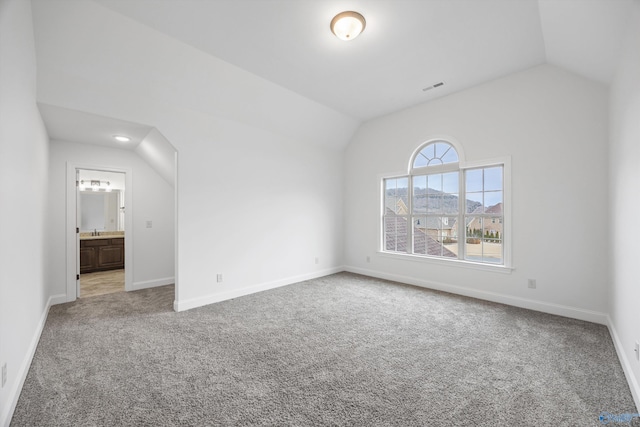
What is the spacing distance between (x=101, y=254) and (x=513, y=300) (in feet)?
25.2

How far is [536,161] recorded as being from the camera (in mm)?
3498

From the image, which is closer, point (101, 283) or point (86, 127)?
point (86, 127)

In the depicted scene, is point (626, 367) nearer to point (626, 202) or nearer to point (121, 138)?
point (626, 202)

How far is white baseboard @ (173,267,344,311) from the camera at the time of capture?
3.60m

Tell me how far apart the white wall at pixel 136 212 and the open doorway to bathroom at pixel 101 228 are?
865mm

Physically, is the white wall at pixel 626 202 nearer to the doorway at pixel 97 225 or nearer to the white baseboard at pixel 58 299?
the doorway at pixel 97 225

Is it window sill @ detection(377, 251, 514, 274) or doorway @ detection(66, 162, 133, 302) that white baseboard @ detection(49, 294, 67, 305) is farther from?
window sill @ detection(377, 251, 514, 274)

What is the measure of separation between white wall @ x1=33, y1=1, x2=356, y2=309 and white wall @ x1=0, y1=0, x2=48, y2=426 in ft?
1.17

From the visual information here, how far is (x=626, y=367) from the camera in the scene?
2.10m

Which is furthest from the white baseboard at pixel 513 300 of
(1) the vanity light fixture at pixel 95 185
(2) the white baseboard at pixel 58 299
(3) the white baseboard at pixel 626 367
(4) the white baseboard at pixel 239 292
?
(1) the vanity light fixture at pixel 95 185

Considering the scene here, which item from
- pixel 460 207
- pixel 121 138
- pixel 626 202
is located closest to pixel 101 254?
pixel 121 138

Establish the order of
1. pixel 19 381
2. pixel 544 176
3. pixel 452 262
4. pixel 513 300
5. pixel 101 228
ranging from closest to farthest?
pixel 19 381 < pixel 544 176 < pixel 513 300 < pixel 452 262 < pixel 101 228

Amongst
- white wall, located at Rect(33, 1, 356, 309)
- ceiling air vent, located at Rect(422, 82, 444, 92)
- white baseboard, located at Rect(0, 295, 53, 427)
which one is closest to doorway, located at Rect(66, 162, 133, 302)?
white baseboard, located at Rect(0, 295, 53, 427)

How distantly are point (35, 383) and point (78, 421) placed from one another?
0.74 meters
